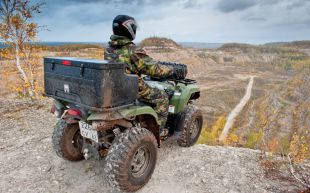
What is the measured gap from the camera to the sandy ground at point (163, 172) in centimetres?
427

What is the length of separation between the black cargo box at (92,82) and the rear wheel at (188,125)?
74.0 inches

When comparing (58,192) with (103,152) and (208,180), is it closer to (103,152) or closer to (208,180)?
(103,152)

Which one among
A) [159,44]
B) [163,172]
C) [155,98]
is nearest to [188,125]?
[163,172]

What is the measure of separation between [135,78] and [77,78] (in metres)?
0.77

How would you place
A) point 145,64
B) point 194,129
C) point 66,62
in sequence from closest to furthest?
point 66,62 < point 145,64 < point 194,129

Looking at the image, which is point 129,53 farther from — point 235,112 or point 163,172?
point 235,112

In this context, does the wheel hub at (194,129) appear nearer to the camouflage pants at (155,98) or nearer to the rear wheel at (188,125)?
the rear wheel at (188,125)

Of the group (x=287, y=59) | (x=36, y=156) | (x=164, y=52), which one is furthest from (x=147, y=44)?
(x=287, y=59)

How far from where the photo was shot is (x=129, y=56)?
3939mm

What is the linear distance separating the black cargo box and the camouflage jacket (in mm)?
382

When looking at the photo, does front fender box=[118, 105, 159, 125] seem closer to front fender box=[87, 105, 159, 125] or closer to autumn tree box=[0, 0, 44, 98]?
front fender box=[87, 105, 159, 125]

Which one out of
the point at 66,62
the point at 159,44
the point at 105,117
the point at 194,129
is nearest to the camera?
the point at 105,117

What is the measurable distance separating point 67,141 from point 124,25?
86.6 inches

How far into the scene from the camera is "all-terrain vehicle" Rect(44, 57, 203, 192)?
330 centimetres
